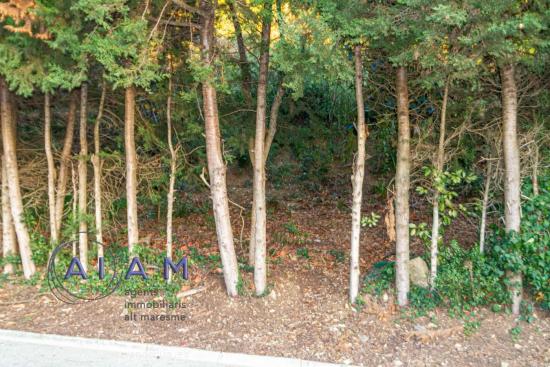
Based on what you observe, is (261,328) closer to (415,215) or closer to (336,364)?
(336,364)

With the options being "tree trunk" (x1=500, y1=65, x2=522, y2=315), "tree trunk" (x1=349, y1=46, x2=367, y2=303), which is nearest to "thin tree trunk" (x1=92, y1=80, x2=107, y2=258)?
"tree trunk" (x1=349, y1=46, x2=367, y2=303)

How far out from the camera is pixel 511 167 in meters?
5.44

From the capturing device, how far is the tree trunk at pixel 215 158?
18.9 ft

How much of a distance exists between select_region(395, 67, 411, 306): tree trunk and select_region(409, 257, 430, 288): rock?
31cm

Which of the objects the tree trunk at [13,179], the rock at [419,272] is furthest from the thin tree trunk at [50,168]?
the rock at [419,272]

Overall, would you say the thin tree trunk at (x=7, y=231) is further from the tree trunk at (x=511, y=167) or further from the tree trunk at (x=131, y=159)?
the tree trunk at (x=511, y=167)

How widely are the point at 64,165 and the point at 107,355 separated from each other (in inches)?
150

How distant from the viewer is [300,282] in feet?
21.6

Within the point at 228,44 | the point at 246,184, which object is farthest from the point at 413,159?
the point at 246,184

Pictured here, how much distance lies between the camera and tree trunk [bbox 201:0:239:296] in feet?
18.9

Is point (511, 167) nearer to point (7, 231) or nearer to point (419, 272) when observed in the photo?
point (419, 272)

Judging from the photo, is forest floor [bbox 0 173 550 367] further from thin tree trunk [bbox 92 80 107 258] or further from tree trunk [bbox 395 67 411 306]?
thin tree trunk [bbox 92 80 107 258]

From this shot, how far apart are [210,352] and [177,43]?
16.4ft

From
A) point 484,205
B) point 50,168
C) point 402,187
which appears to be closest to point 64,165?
point 50,168
